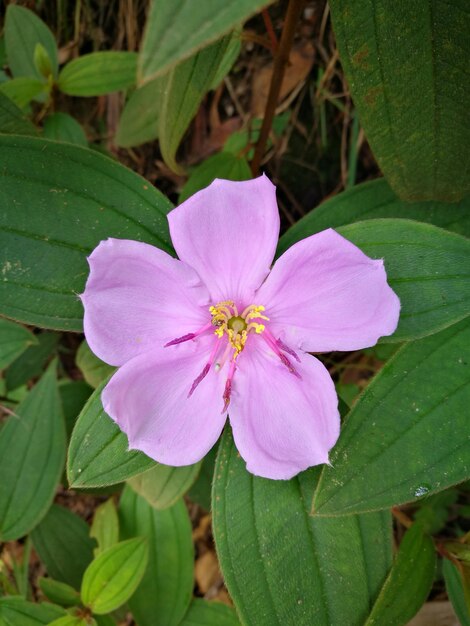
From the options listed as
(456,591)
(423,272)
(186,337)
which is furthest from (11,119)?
(456,591)

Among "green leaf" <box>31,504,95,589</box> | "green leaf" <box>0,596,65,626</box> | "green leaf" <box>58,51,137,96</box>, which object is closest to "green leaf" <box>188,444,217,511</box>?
"green leaf" <box>31,504,95,589</box>

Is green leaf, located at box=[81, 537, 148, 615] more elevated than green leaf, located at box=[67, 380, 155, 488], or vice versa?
green leaf, located at box=[67, 380, 155, 488]

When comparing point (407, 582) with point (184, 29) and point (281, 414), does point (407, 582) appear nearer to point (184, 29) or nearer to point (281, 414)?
point (281, 414)

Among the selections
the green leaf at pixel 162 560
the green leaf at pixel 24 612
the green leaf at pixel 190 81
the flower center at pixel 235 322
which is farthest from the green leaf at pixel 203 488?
the green leaf at pixel 190 81

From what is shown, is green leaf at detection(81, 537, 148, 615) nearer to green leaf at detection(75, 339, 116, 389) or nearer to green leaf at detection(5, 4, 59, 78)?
green leaf at detection(75, 339, 116, 389)

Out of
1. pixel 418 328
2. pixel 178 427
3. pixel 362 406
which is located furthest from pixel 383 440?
pixel 178 427

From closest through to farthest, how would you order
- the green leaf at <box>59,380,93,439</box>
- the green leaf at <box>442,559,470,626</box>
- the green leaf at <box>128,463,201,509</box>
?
the green leaf at <box>442,559,470,626</box> → the green leaf at <box>128,463,201,509</box> → the green leaf at <box>59,380,93,439</box>
